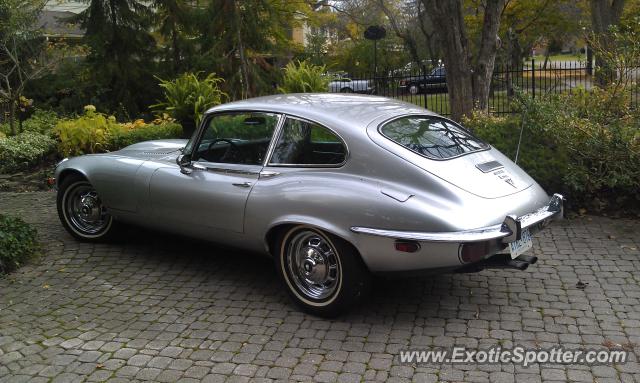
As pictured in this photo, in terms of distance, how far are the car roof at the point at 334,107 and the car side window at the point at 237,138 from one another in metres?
0.08

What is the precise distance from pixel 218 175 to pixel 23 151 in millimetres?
6395

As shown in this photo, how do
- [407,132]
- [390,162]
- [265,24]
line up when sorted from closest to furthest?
[390,162] → [407,132] → [265,24]

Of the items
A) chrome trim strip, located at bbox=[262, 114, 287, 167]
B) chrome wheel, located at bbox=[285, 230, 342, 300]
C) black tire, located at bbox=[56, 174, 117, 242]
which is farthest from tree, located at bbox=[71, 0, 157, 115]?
Result: chrome wheel, located at bbox=[285, 230, 342, 300]

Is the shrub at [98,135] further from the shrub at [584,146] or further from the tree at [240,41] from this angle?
the shrub at [584,146]

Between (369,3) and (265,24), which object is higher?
(369,3)

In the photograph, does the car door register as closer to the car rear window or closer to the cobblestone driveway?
the cobblestone driveway

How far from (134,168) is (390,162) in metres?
2.46

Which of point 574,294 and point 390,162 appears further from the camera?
point 574,294

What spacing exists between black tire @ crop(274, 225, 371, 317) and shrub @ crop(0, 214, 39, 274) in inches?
99.8

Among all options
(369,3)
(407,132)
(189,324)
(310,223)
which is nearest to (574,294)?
(407,132)

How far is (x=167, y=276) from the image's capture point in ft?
16.7

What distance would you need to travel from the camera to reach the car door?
14.7 feet

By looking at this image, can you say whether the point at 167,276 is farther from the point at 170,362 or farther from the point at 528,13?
the point at 528,13

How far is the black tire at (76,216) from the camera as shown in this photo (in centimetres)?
574
